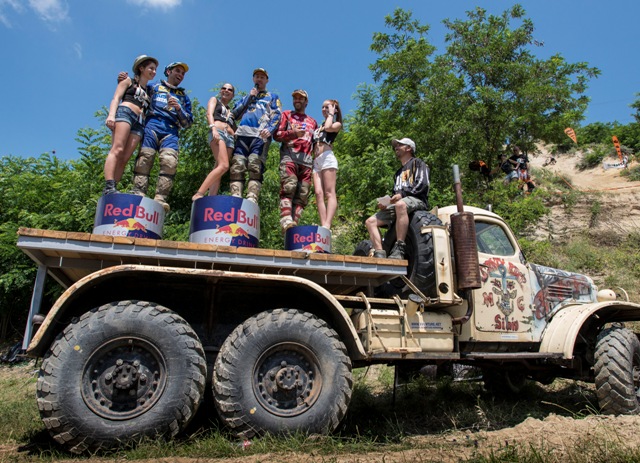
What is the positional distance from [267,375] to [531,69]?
48.4 ft

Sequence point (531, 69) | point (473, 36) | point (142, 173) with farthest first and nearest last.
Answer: point (473, 36)
point (531, 69)
point (142, 173)

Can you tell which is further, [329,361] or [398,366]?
[398,366]

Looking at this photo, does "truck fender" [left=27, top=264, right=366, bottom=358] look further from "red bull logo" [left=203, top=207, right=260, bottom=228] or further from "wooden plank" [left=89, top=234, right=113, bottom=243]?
"red bull logo" [left=203, top=207, right=260, bottom=228]

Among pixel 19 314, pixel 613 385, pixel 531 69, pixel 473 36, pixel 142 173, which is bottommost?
pixel 613 385

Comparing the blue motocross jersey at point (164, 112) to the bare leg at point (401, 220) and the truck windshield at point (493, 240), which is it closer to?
the bare leg at point (401, 220)

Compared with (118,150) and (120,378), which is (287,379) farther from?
(118,150)

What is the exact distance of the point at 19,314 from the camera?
12938mm

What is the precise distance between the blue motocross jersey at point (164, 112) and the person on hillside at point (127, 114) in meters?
0.07

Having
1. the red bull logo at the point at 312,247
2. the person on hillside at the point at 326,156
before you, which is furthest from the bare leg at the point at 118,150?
the person on hillside at the point at 326,156

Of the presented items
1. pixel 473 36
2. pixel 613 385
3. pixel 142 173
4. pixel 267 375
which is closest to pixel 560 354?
pixel 613 385

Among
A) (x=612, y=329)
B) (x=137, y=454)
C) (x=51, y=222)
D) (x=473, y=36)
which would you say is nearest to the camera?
(x=137, y=454)

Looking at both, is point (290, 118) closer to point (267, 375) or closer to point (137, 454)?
point (267, 375)

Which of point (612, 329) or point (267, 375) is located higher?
point (612, 329)

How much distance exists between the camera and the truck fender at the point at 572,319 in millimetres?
5234
